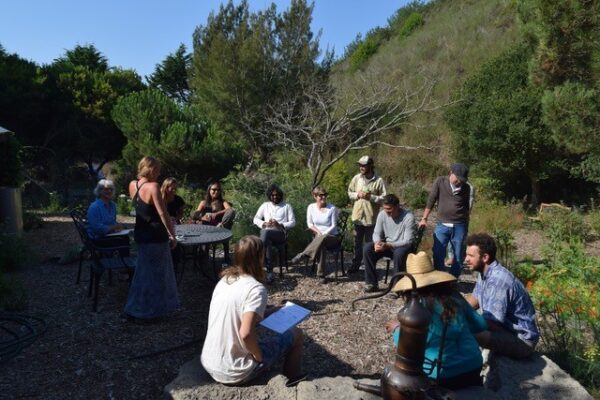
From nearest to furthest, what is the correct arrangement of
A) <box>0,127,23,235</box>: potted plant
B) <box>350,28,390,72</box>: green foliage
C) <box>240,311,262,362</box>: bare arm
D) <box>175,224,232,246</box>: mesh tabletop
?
<box>240,311,262,362</box>: bare arm, <box>175,224,232,246</box>: mesh tabletop, <box>0,127,23,235</box>: potted plant, <box>350,28,390,72</box>: green foliage

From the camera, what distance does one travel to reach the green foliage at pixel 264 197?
273 inches

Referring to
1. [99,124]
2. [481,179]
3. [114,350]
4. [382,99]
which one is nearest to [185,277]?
[114,350]

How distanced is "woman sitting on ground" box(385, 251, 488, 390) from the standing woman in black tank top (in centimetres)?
229

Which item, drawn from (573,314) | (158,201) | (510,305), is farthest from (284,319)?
(573,314)

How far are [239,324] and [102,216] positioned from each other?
334cm

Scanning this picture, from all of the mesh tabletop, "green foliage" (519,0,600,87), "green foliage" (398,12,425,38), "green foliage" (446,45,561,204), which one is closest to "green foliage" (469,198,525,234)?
"green foliage" (446,45,561,204)

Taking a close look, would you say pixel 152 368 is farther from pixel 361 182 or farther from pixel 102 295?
pixel 361 182

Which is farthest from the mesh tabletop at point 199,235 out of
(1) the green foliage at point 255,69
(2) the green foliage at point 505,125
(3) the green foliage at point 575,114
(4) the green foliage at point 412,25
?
(4) the green foliage at point 412,25

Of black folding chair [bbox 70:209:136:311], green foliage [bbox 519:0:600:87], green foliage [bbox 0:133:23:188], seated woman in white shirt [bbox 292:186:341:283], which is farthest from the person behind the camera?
green foliage [bbox 0:133:23:188]

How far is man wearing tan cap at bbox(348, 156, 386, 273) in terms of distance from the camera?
19.4 feet

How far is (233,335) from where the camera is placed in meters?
2.67

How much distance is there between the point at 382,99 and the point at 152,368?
9.06 m

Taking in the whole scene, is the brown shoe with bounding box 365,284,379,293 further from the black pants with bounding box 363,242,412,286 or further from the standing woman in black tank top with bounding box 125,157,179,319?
the standing woman in black tank top with bounding box 125,157,179,319

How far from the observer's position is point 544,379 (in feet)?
9.15
